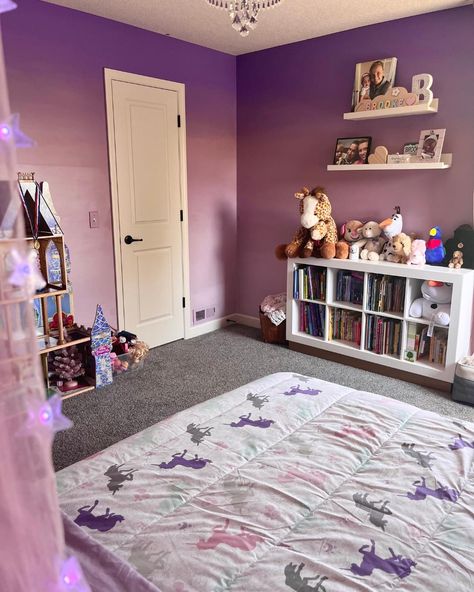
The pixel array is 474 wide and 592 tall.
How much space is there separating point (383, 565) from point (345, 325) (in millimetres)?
2809

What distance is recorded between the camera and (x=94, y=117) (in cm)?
354

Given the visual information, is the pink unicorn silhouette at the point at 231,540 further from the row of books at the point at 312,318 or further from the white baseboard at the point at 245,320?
the white baseboard at the point at 245,320

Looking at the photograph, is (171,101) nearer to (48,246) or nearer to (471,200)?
(48,246)

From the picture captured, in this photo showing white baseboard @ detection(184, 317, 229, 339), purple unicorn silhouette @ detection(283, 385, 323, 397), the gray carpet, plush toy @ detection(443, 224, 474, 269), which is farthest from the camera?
white baseboard @ detection(184, 317, 229, 339)

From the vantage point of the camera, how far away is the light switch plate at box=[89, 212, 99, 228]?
3629 millimetres

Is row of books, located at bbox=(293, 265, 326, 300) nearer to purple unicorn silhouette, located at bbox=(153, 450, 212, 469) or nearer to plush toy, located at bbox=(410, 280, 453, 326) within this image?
plush toy, located at bbox=(410, 280, 453, 326)

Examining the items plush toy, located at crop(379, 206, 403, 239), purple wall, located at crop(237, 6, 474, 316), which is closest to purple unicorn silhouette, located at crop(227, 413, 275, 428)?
plush toy, located at crop(379, 206, 403, 239)

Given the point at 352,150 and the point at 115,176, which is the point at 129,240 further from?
the point at 352,150

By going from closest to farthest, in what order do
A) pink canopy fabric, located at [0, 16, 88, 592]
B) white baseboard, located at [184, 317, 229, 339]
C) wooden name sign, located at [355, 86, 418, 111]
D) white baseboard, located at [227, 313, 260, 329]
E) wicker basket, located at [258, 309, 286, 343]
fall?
pink canopy fabric, located at [0, 16, 88, 592]
wooden name sign, located at [355, 86, 418, 111]
wicker basket, located at [258, 309, 286, 343]
white baseboard, located at [184, 317, 229, 339]
white baseboard, located at [227, 313, 260, 329]

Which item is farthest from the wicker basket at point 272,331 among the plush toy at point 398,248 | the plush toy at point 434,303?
the plush toy at point 434,303

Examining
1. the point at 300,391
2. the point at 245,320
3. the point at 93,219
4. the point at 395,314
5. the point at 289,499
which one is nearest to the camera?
the point at 289,499

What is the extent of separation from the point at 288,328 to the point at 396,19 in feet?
7.82

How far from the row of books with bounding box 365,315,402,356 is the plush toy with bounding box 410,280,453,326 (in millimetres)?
192

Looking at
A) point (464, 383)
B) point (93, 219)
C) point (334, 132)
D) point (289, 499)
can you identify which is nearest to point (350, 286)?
point (464, 383)
